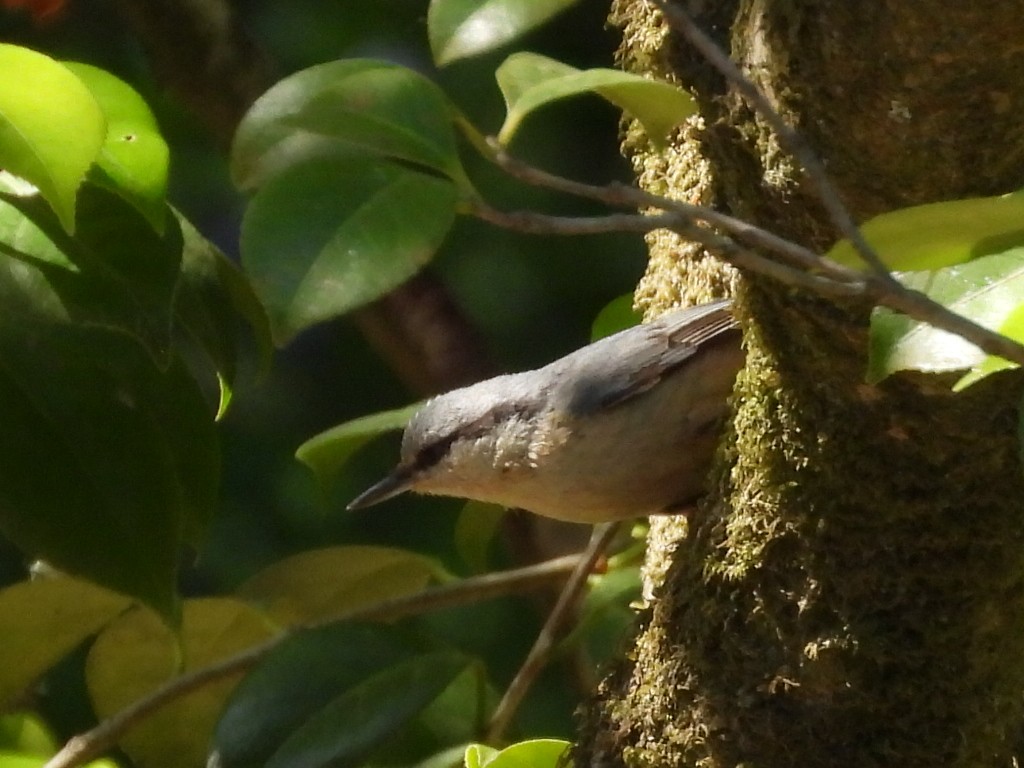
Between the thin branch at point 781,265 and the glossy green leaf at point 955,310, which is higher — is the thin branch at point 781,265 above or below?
above

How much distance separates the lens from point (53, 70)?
0.93 metres

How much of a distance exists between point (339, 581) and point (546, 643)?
0.36 meters

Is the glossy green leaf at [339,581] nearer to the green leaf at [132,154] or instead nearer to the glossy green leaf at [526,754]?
the glossy green leaf at [526,754]

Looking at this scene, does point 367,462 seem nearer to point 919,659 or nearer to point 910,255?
point 919,659

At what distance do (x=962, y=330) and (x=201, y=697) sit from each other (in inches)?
44.8

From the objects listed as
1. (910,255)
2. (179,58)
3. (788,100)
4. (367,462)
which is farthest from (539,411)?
(367,462)

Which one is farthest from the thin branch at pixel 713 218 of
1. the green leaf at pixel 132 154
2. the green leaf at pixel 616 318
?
the green leaf at pixel 616 318

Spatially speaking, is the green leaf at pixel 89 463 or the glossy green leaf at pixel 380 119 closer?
the glossy green leaf at pixel 380 119

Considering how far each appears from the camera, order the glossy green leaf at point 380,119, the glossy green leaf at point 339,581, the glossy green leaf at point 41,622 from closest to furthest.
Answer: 1. the glossy green leaf at point 380,119
2. the glossy green leaf at point 41,622
3. the glossy green leaf at point 339,581

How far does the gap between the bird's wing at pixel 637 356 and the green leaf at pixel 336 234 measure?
433 mm

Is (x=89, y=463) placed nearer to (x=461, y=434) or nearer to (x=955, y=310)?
(x=461, y=434)

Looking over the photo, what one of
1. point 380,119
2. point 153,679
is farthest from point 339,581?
point 380,119

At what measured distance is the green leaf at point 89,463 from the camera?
3.58ft

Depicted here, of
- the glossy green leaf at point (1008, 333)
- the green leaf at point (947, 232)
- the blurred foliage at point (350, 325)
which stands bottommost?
the blurred foliage at point (350, 325)
